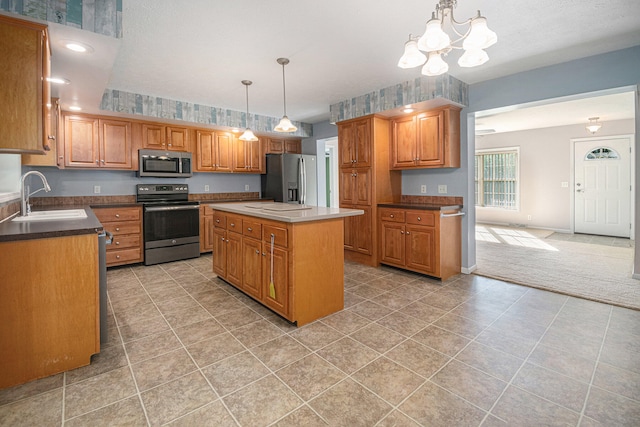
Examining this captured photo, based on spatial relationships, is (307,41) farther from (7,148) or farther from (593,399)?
(593,399)

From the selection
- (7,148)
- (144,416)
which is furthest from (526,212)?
(7,148)

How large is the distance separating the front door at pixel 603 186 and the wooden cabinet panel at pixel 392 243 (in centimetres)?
540

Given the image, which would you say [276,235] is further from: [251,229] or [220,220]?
[220,220]

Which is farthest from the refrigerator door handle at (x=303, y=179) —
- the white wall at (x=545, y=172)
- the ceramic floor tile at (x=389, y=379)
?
the white wall at (x=545, y=172)

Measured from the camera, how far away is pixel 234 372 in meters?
1.95

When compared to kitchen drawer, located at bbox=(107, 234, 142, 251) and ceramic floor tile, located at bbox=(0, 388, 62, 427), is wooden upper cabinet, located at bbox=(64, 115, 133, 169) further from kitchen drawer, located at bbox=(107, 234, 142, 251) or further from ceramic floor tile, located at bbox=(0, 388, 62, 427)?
ceramic floor tile, located at bbox=(0, 388, 62, 427)

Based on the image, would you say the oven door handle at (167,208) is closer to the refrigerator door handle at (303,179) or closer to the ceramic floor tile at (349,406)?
the refrigerator door handle at (303,179)

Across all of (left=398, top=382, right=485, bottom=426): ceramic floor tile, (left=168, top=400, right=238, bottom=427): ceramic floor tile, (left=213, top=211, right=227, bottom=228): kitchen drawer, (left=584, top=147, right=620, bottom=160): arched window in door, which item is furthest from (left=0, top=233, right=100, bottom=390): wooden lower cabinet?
(left=584, top=147, right=620, bottom=160): arched window in door

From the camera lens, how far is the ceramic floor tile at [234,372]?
1.81m

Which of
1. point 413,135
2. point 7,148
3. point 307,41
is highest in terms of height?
point 307,41

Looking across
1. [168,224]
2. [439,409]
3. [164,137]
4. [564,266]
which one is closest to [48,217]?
[168,224]

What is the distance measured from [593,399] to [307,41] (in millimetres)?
3220

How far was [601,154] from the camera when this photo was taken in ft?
21.7

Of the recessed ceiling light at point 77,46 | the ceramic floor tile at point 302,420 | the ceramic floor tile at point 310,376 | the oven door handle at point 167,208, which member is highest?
the recessed ceiling light at point 77,46
